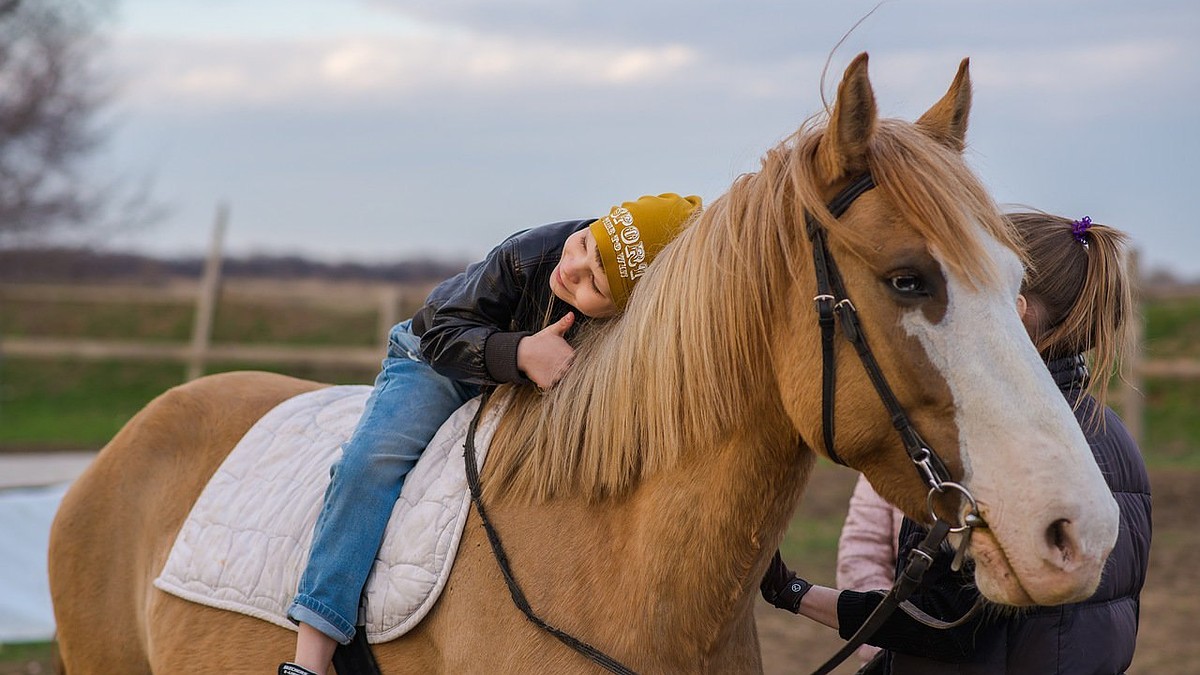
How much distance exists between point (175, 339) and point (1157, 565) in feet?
51.4

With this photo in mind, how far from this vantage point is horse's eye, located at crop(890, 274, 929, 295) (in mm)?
1821

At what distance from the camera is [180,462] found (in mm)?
3180

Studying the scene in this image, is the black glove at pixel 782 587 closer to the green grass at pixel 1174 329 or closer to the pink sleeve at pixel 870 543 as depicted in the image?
the pink sleeve at pixel 870 543

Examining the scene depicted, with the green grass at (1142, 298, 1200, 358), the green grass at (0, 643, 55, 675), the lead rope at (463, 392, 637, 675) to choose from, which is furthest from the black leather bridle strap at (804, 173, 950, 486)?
the green grass at (1142, 298, 1200, 358)

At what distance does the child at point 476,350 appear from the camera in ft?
7.75

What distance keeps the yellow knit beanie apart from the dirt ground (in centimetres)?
380

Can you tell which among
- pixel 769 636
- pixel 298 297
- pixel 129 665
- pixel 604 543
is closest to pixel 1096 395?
pixel 604 543

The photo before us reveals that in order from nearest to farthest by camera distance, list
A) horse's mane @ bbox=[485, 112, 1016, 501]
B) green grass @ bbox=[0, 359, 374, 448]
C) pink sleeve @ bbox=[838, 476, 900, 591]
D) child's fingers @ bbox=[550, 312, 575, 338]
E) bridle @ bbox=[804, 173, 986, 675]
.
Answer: bridle @ bbox=[804, 173, 986, 675]
horse's mane @ bbox=[485, 112, 1016, 501]
child's fingers @ bbox=[550, 312, 575, 338]
pink sleeve @ bbox=[838, 476, 900, 591]
green grass @ bbox=[0, 359, 374, 448]

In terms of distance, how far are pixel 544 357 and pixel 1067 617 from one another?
122cm

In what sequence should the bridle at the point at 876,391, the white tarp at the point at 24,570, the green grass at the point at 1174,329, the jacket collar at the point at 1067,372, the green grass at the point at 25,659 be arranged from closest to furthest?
1. the bridle at the point at 876,391
2. the jacket collar at the point at 1067,372
3. the green grass at the point at 25,659
4. the white tarp at the point at 24,570
5. the green grass at the point at 1174,329

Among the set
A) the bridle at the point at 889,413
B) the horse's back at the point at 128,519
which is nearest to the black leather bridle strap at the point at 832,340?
the bridle at the point at 889,413

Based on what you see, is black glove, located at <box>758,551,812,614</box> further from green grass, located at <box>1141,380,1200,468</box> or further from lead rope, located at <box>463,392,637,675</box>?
green grass, located at <box>1141,380,1200,468</box>

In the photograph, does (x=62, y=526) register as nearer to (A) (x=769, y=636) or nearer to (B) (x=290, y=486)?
(B) (x=290, y=486)

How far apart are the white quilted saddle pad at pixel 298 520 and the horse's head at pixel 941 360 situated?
0.87 meters
